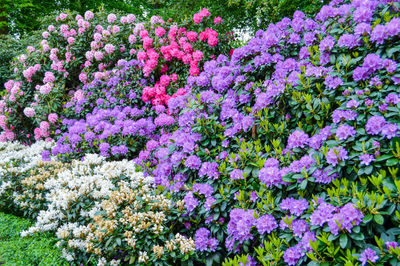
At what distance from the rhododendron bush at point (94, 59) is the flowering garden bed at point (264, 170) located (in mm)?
1019

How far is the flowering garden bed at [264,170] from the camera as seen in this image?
5.63ft

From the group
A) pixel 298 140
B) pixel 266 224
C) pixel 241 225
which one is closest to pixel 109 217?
pixel 241 225

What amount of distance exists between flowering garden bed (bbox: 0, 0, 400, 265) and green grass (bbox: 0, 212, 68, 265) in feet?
0.33

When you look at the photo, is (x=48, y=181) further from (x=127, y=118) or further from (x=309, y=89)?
(x=309, y=89)

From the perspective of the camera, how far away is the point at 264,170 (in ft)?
6.87

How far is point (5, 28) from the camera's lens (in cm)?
1103

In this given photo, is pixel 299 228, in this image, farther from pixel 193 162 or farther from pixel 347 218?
pixel 193 162

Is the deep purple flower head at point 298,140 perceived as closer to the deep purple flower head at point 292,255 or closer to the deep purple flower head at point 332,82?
the deep purple flower head at point 332,82

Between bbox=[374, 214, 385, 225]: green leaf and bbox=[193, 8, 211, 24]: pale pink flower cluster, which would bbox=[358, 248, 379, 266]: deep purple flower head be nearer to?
bbox=[374, 214, 385, 225]: green leaf

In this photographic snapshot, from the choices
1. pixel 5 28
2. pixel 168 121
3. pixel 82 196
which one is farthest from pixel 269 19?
pixel 5 28

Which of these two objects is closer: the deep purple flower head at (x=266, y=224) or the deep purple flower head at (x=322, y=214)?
the deep purple flower head at (x=322, y=214)

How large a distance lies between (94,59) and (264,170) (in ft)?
15.0

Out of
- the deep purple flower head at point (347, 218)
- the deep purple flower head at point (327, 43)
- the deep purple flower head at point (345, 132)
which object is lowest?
the deep purple flower head at point (347, 218)

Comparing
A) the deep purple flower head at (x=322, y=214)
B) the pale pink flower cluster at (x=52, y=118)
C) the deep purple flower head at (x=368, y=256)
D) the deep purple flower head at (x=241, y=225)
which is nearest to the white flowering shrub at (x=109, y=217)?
the deep purple flower head at (x=241, y=225)
